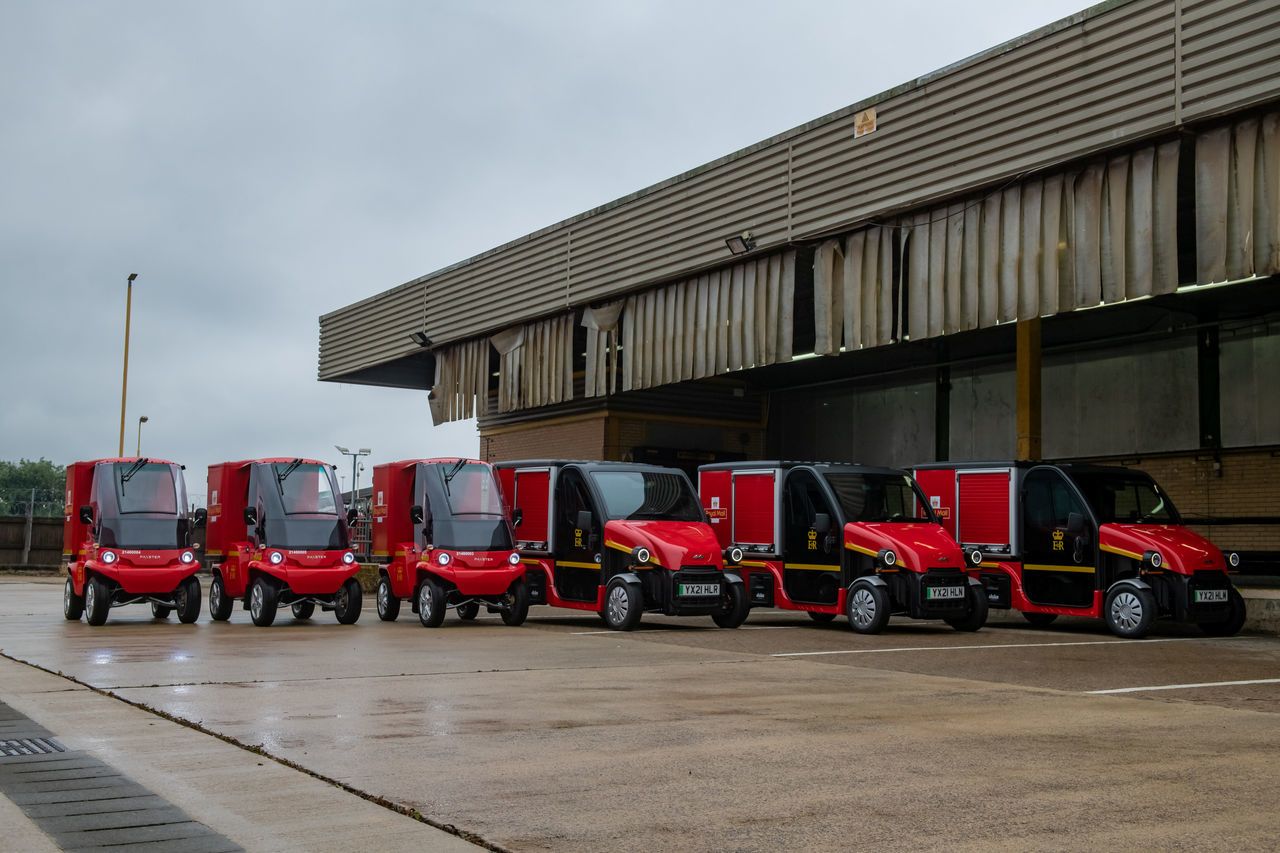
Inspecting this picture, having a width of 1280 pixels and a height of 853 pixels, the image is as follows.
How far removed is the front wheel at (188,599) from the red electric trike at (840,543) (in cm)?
665

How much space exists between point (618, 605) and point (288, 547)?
425 cm

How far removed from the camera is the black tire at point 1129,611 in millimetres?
14805

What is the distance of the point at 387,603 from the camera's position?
17609 millimetres

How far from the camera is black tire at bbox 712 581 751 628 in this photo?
15844 millimetres

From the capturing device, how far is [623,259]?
23.0m

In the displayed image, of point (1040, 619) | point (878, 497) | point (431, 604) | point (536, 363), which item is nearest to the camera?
point (431, 604)

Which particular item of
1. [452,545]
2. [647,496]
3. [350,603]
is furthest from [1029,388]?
[350,603]

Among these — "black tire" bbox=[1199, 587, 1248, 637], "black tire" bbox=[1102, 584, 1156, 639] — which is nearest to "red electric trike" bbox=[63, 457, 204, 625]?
"black tire" bbox=[1102, 584, 1156, 639]

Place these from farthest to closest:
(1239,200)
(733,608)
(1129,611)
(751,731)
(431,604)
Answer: (733,608), (431,604), (1129,611), (1239,200), (751,731)

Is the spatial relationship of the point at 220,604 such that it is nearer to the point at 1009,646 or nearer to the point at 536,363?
the point at 536,363

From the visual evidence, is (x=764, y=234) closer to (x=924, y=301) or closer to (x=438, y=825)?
(x=924, y=301)

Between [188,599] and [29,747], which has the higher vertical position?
[188,599]

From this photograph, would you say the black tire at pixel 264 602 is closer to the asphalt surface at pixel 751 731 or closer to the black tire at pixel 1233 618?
the asphalt surface at pixel 751 731

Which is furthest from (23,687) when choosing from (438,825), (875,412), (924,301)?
(875,412)
